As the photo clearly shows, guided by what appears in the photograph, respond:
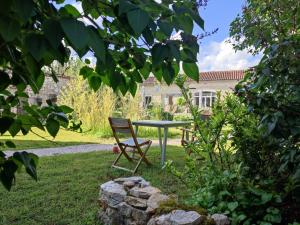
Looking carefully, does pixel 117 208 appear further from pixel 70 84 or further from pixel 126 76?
pixel 70 84

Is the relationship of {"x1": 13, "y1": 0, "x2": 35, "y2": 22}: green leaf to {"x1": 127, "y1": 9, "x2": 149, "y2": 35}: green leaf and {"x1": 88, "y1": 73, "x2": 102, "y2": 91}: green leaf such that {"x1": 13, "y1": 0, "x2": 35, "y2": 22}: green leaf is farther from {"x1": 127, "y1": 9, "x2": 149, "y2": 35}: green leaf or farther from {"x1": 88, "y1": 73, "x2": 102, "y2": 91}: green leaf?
{"x1": 88, "y1": 73, "x2": 102, "y2": 91}: green leaf

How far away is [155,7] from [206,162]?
8.11ft

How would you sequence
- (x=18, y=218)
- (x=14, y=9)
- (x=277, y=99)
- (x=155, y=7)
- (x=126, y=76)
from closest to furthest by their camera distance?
(x=14, y=9)
(x=155, y=7)
(x=126, y=76)
(x=277, y=99)
(x=18, y=218)

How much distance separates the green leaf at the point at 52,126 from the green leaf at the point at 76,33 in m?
0.43

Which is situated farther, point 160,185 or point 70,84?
point 70,84

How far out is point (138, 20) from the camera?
23.2 inches

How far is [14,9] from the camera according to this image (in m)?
0.56

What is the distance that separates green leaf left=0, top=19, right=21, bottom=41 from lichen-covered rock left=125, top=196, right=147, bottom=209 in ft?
7.82

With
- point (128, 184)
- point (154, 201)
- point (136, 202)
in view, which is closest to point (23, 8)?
point (154, 201)

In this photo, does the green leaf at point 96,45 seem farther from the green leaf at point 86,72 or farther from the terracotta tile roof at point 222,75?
the terracotta tile roof at point 222,75

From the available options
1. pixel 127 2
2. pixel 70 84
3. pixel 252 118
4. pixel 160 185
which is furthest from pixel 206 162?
pixel 70 84

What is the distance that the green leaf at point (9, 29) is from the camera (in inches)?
22.2

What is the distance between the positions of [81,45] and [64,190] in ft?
13.1

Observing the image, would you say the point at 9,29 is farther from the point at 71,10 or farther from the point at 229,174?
the point at 229,174
